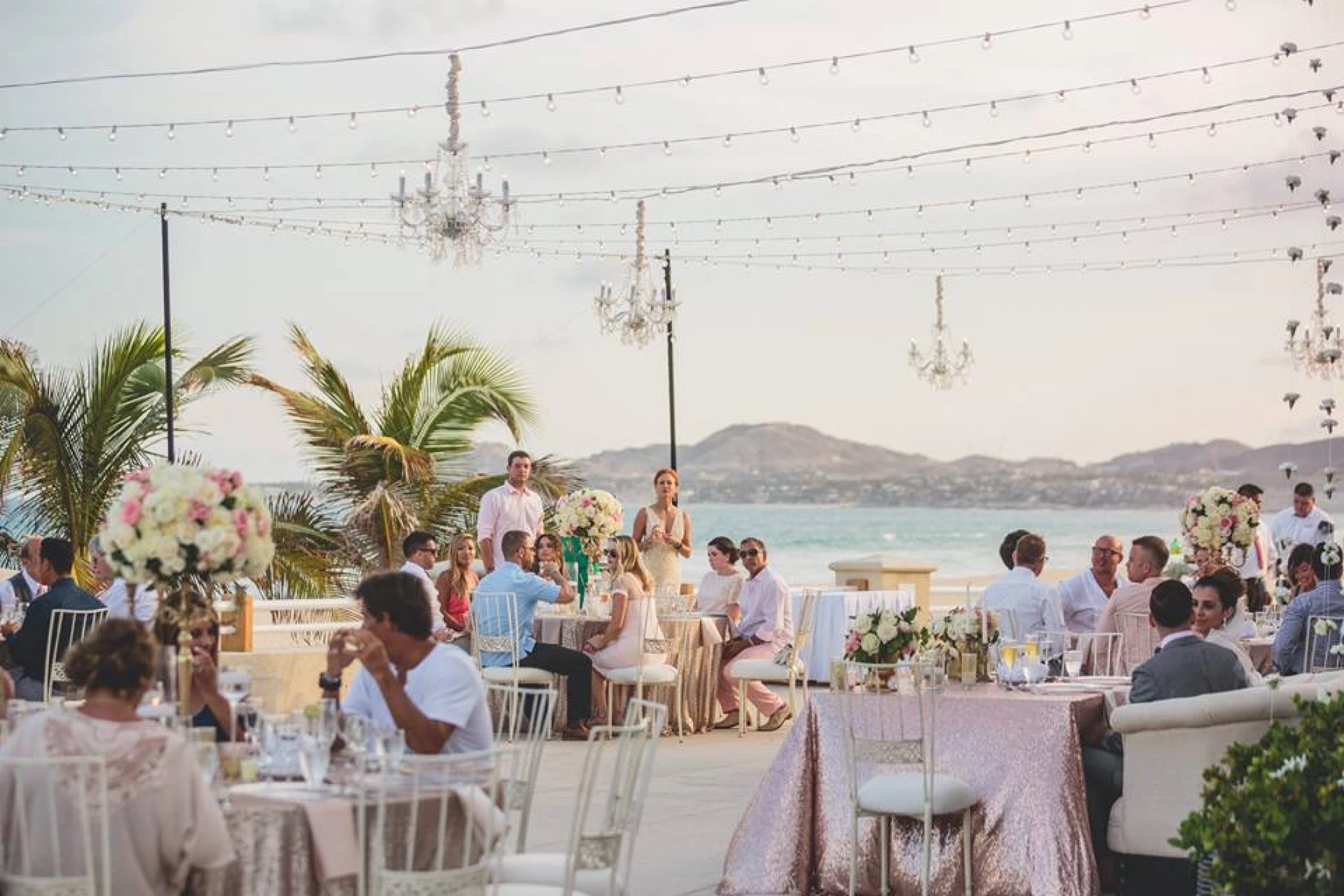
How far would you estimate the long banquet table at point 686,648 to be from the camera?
12188mm

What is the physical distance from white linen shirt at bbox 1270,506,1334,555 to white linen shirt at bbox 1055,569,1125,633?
347cm

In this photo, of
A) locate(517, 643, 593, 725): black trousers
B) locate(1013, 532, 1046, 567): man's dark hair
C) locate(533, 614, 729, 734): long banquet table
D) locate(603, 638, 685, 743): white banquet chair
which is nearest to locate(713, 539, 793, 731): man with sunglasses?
locate(533, 614, 729, 734): long banquet table

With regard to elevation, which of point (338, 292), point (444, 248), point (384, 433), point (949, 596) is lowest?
point (949, 596)

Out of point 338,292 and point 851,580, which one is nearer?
point 851,580

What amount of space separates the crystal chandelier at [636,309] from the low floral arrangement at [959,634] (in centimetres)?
924

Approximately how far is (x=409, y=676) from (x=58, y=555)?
16.4 feet

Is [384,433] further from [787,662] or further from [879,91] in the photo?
[879,91]

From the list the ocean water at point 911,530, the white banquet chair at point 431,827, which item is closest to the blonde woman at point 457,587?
the white banquet chair at point 431,827

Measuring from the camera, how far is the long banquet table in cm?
1219

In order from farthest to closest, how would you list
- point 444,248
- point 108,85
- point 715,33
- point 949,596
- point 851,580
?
point 949,596 → point 108,85 → point 715,33 → point 851,580 → point 444,248

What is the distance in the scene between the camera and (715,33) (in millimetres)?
20906

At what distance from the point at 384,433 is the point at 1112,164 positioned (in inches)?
794

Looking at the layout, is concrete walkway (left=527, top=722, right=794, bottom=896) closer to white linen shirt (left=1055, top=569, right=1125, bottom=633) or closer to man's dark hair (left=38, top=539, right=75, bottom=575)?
white linen shirt (left=1055, top=569, right=1125, bottom=633)

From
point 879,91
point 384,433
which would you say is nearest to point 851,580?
point 384,433
